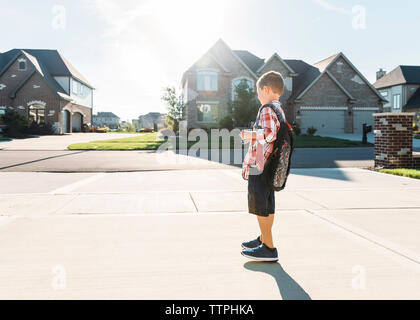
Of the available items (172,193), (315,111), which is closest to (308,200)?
(172,193)

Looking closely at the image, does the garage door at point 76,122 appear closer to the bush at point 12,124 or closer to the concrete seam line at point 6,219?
the bush at point 12,124

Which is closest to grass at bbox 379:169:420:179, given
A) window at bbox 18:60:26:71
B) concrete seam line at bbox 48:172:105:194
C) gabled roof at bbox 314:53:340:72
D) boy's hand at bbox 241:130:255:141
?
boy's hand at bbox 241:130:255:141

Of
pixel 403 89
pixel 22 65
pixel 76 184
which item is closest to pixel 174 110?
pixel 22 65

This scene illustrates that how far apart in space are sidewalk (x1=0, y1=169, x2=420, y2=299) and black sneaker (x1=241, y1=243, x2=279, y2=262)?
78 millimetres

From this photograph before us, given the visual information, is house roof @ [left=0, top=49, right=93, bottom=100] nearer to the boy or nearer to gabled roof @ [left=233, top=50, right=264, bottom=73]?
gabled roof @ [left=233, top=50, right=264, bottom=73]

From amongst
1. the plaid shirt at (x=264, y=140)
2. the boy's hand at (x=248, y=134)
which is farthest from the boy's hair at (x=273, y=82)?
the boy's hand at (x=248, y=134)

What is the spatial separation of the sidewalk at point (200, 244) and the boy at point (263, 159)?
17cm

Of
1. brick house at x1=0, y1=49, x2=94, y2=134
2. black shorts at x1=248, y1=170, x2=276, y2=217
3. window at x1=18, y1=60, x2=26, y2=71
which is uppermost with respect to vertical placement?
window at x1=18, y1=60, x2=26, y2=71

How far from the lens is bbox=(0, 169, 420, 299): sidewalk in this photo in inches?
114

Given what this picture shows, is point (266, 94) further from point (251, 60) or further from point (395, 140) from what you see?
point (251, 60)

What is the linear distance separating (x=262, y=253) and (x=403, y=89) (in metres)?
48.4

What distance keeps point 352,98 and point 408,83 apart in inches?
574

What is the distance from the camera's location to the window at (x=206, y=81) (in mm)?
32219

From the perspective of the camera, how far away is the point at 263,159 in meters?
3.41
